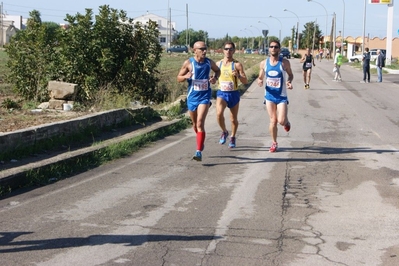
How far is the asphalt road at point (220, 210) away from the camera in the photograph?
5.52 meters

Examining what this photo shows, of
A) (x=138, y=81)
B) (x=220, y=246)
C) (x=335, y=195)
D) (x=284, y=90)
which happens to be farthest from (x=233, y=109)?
(x=138, y=81)

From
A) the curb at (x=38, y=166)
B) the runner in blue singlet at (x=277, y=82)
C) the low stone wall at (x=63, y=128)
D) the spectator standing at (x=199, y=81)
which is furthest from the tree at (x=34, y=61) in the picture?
the runner in blue singlet at (x=277, y=82)

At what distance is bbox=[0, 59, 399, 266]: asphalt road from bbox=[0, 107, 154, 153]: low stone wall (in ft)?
4.15

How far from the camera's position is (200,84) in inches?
401

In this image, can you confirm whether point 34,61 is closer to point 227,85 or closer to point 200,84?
point 227,85

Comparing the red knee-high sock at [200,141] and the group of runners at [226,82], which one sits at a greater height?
the group of runners at [226,82]

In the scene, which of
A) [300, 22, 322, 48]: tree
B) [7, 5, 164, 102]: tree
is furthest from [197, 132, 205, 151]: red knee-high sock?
[300, 22, 322, 48]: tree

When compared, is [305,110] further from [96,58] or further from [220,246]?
[220,246]

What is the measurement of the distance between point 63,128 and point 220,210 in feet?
15.7

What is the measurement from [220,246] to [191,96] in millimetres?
4934

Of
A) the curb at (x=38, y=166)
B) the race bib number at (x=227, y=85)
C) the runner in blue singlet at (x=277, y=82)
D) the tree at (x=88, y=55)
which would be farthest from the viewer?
the tree at (x=88, y=55)

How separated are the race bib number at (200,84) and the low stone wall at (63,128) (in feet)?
8.21

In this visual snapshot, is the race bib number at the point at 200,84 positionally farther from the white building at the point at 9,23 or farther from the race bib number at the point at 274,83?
the white building at the point at 9,23

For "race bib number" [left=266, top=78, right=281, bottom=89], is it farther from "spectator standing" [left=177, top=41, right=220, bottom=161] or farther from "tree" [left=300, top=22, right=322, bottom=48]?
"tree" [left=300, top=22, right=322, bottom=48]
